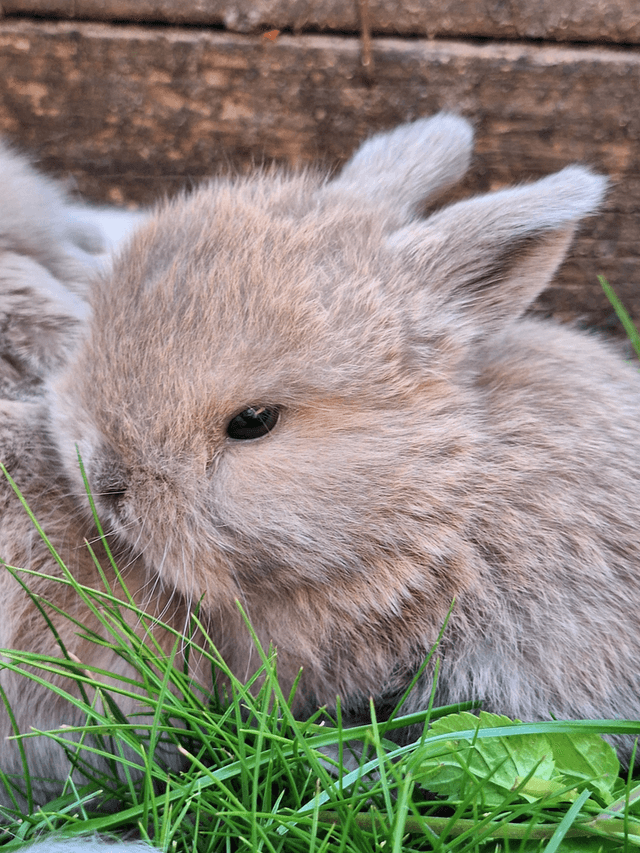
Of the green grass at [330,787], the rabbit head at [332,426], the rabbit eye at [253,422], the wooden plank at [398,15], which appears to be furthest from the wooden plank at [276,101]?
the green grass at [330,787]

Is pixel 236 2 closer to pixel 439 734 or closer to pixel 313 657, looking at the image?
pixel 313 657

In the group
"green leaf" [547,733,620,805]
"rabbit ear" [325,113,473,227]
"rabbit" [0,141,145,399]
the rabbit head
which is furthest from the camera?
"rabbit ear" [325,113,473,227]

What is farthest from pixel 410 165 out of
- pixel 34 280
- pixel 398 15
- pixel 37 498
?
pixel 37 498

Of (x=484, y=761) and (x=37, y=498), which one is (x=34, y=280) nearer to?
(x=37, y=498)

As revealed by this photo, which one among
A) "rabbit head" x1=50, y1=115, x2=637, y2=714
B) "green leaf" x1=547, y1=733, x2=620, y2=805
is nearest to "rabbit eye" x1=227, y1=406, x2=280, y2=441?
"rabbit head" x1=50, y1=115, x2=637, y2=714

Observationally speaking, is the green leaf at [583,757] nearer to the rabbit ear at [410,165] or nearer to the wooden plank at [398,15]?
the rabbit ear at [410,165]

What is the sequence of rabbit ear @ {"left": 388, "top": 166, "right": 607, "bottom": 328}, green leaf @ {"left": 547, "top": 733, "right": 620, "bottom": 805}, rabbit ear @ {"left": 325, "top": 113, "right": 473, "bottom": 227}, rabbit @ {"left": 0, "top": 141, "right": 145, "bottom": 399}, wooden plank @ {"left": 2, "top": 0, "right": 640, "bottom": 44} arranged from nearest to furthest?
green leaf @ {"left": 547, "top": 733, "right": 620, "bottom": 805}
rabbit ear @ {"left": 388, "top": 166, "right": 607, "bottom": 328}
rabbit @ {"left": 0, "top": 141, "right": 145, "bottom": 399}
rabbit ear @ {"left": 325, "top": 113, "right": 473, "bottom": 227}
wooden plank @ {"left": 2, "top": 0, "right": 640, "bottom": 44}

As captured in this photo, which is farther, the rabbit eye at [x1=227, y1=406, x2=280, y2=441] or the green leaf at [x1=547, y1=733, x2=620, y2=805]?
the rabbit eye at [x1=227, y1=406, x2=280, y2=441]

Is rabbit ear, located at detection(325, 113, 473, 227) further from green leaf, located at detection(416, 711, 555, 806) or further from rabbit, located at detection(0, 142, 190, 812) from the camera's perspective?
green leaf, located at detection(416, 711, 555, 806)
